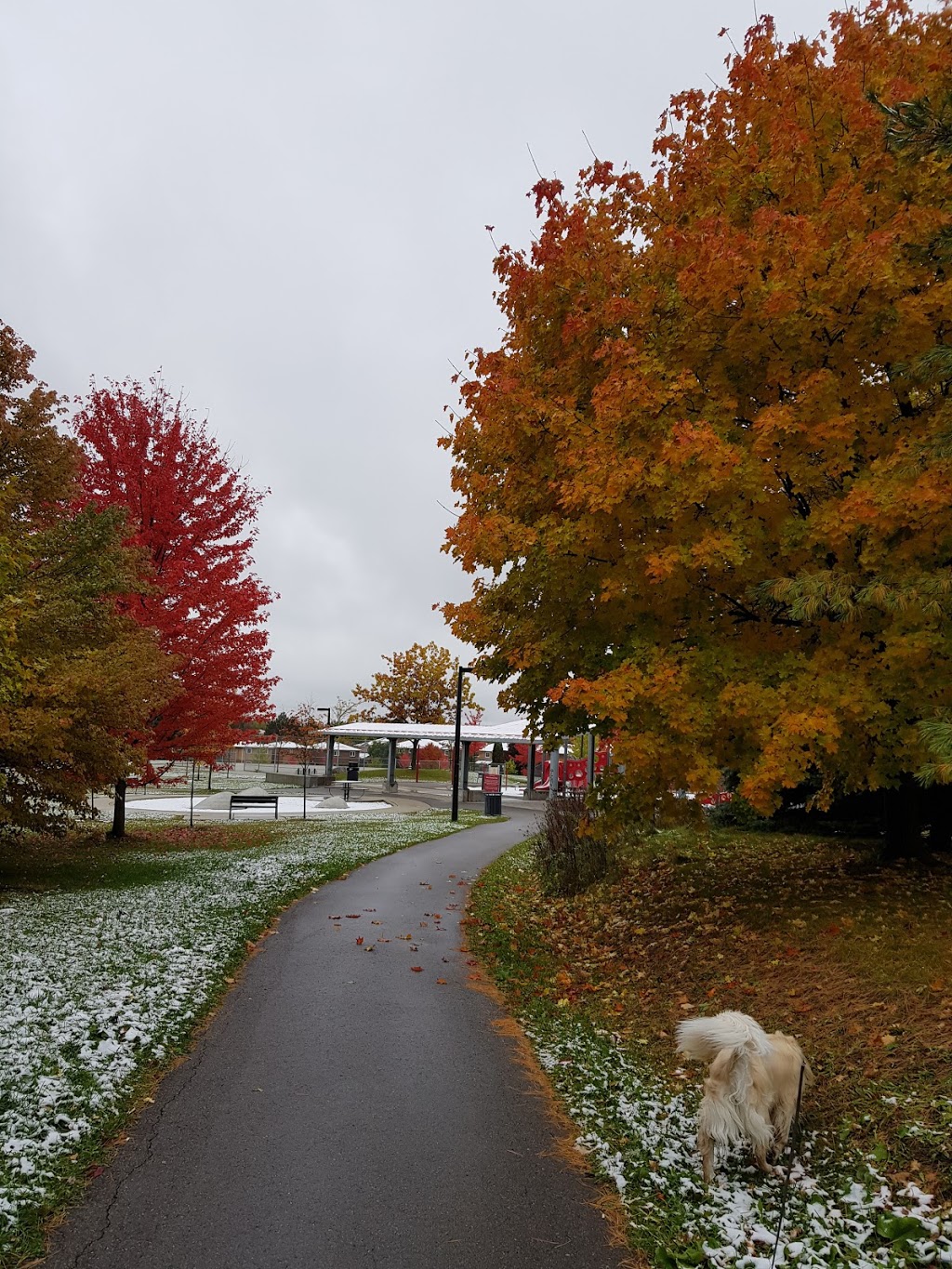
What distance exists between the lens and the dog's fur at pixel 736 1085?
396 centimetres

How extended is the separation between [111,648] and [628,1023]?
9.85 meters

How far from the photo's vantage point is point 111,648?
12.6m

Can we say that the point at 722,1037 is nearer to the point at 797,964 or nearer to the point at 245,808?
the point at 797,964

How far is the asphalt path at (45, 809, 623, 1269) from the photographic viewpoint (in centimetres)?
356

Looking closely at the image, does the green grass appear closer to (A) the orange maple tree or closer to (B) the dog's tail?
(B) the dog's tail

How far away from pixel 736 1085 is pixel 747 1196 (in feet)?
1.67

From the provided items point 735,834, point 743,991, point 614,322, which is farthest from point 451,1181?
point 735,834

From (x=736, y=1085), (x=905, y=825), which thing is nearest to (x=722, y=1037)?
(x=736, y=1085)

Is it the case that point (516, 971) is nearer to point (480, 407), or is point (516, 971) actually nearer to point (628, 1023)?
point (628, 1023)

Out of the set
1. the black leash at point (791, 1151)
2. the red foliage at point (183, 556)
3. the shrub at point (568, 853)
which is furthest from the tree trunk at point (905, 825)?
the red foliage at point (183, 556)

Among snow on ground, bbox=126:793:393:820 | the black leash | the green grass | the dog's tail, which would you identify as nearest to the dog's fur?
the dog's tail

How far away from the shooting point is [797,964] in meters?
6.88

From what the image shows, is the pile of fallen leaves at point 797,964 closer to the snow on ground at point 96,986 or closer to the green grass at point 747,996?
the green grass at point 747,996

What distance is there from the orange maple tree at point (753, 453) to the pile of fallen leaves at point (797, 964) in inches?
58.0
